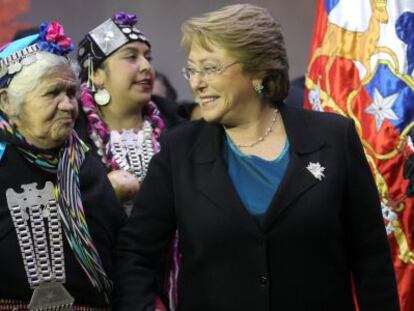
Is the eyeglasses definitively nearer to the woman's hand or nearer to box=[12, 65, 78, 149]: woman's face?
box=[12, 65, 78, 149]: woman's face

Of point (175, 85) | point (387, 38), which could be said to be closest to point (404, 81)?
point (387, 38)

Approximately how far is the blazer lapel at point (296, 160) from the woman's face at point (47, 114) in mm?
765

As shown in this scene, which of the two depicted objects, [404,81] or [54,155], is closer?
[54,155]

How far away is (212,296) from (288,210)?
1.27 ft

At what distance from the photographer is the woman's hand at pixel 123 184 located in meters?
4.02

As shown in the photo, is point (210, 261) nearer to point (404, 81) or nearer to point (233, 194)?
point (233, 194)

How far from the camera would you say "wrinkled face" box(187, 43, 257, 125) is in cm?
317

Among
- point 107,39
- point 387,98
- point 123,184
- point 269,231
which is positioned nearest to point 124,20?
point 107,39

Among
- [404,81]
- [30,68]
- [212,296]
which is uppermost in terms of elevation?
[30,68]

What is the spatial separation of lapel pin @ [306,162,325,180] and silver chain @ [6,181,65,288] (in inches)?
35.0

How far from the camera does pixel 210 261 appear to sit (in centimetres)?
312

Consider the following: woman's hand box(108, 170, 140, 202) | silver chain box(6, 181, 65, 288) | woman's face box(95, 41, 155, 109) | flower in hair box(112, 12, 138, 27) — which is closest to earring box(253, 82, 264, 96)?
silver chain box(6, 181, 65, 288)

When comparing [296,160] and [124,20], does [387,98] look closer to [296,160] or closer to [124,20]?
[296,160]

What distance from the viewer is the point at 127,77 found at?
4.45 m
